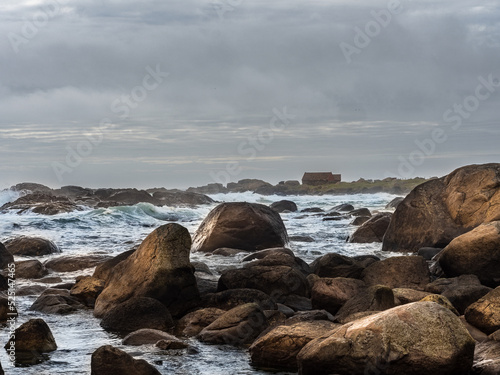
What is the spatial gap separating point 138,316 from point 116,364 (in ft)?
11.7

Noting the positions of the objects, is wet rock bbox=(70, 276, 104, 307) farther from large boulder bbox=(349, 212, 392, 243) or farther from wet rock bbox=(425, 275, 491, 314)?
large boulder bbox=(349, 212, 392, 243)

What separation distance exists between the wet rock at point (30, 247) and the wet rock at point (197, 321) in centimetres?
1136

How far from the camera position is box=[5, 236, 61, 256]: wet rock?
21.8 m

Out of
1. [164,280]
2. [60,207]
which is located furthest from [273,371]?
[60,207]

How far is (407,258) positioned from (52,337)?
785 cm

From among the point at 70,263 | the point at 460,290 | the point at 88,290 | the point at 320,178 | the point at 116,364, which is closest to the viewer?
the point at 116,364

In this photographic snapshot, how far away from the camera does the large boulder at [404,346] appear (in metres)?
7.99

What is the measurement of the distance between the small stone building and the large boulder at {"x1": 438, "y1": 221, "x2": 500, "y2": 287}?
8790 centimetres

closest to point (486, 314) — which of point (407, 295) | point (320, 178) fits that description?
point (407, 295)

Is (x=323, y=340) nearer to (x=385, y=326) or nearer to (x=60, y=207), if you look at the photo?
(x=385, y=326)

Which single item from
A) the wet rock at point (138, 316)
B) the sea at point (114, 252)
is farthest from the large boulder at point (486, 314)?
the wet rock at point (138, 316)

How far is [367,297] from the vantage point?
11.1 metres

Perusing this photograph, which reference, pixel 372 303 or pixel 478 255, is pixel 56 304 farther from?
pixel 478 255

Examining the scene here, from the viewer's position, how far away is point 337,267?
50.3 ft
